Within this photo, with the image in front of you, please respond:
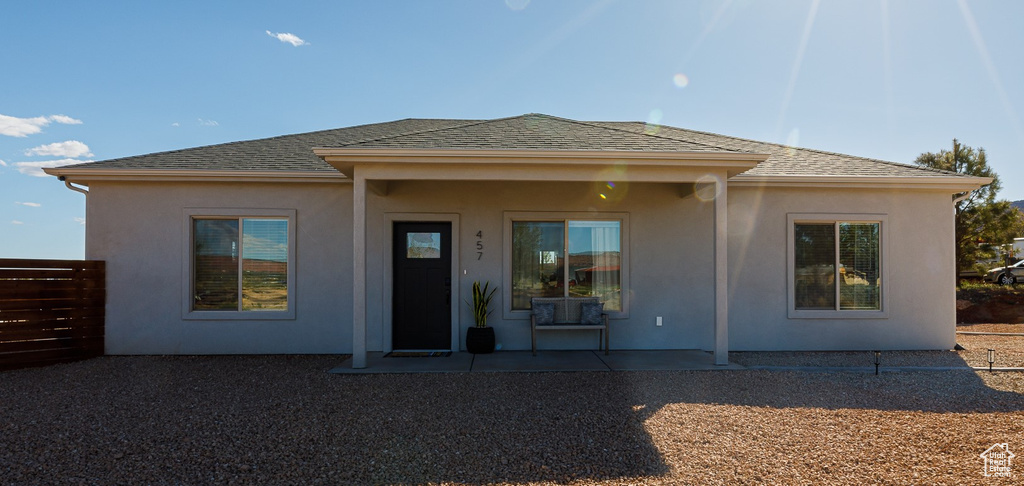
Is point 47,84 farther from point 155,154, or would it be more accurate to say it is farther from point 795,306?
point 795,306

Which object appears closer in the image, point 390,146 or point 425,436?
point 425,436

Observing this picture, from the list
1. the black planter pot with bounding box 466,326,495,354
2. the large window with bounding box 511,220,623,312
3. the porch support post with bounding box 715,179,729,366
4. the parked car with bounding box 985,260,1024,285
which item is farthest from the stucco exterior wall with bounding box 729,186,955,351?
the parked car with bounding box 985,260,1024,285

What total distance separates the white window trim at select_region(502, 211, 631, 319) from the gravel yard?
1.67 metres

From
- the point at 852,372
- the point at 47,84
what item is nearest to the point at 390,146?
the point at 852,372

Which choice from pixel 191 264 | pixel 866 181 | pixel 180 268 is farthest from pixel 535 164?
Answer: pixel 180 268

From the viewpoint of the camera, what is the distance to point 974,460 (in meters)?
3.53

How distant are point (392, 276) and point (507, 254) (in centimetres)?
170

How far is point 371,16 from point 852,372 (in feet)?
28.0

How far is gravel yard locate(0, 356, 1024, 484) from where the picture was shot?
11.0ft

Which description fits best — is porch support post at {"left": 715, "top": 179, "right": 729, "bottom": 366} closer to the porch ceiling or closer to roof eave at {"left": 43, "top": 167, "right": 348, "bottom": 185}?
the porch ceiling

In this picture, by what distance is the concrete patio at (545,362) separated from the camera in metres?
6.54

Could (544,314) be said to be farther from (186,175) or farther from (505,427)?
(186,175)

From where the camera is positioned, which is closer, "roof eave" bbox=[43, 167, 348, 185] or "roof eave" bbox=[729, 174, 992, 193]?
"roof eave" bbox=[43, 167, 348, 185]

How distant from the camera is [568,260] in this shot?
7.99 m
